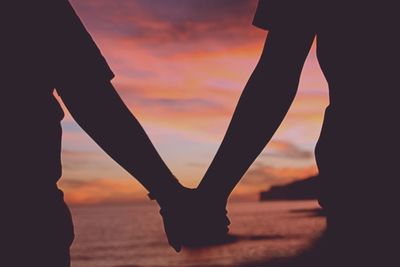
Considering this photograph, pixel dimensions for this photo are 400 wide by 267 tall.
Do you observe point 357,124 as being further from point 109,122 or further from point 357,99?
point 109,122

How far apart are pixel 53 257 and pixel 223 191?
1.12 m

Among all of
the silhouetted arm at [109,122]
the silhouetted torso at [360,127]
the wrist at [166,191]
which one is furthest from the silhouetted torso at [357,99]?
the wrist at [166,191]

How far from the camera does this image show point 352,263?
2.13 meters

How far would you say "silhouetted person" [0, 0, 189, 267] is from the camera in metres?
2.18

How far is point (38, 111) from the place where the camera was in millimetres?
2203

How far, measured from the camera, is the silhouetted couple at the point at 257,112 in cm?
206

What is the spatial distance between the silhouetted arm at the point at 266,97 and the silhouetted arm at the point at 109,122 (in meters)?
0.46

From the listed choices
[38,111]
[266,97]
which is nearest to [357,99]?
→ [266,97]

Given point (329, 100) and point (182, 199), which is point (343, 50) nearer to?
point (329, 100)

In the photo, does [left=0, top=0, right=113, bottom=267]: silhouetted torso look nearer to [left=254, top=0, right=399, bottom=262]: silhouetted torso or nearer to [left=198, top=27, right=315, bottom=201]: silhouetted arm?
[left=198, top=27, right=315, bottom=201]: silhouetted arm

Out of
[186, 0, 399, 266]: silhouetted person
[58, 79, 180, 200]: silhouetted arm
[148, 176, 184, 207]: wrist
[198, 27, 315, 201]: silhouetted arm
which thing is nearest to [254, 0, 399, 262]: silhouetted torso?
A: [186, 0, 399, 266]: silhouetted person

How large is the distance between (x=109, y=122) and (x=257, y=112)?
2.52 feet

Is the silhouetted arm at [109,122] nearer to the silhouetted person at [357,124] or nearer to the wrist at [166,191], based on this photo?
the wrist at [166,191]

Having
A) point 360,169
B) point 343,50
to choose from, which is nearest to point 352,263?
point 360,169
